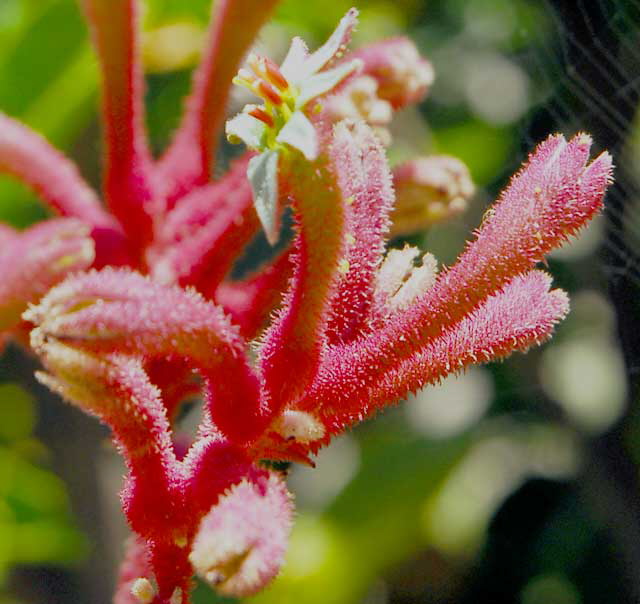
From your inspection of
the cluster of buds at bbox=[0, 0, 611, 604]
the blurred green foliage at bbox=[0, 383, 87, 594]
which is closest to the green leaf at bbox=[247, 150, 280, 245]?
the cluster of buds at bbox=[0, 0, 611, 604]

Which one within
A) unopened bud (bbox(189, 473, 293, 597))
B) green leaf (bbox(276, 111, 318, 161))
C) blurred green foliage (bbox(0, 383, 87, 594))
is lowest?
blurred green foliage (bbox(0, 383, 87, 594))

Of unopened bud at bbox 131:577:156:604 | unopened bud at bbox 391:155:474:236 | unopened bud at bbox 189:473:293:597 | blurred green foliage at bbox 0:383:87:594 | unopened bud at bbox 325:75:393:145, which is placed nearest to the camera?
unopened bud at bbox 189:473:293:597

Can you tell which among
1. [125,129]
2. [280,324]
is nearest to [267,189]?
[280,324]

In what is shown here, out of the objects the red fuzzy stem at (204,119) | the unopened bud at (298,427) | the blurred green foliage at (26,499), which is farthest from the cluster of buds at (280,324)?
the blurred green foliage at (26,499)

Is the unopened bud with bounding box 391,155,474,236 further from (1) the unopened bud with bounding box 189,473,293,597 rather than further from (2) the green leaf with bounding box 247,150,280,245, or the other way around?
(1) the unopened bud with bounding box 189,473,293,597

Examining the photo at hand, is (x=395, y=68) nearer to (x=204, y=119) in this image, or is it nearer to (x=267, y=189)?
(x=204, y=119)

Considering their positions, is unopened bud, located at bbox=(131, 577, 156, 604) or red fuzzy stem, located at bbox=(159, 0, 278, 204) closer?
unopened bud, located at bbox=(131, 577, 156, 604)

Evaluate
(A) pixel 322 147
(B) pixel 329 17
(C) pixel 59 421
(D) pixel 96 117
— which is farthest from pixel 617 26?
(A) pixel 322 147

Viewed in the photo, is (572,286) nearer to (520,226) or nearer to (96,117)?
(96,117)
